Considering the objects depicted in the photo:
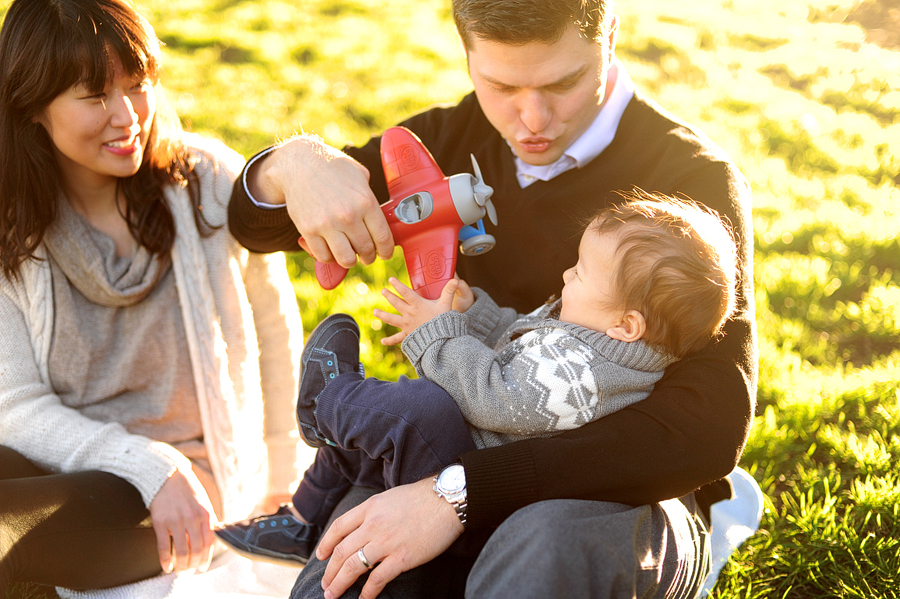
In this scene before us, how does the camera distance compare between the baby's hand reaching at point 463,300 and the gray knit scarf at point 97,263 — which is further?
the gray knit scarf at point 97,263

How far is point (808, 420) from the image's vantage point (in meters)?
2.34

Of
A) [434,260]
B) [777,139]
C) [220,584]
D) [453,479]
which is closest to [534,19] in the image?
[434,260]

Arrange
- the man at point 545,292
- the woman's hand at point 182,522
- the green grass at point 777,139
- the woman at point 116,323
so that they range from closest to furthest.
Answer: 1. the man at point 545,292
2. the woman at point 116,323
3. the woman's hand at point 182,522
4. the green grass at point 777,139

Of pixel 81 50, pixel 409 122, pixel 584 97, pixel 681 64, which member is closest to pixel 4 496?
pixel 81 50

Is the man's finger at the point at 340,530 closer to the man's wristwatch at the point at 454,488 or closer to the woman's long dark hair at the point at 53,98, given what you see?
the man's wristwatch at the point at 454,488

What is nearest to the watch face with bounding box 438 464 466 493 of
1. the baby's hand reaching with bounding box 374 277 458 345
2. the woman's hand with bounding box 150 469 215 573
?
the baby's hand reaching with bounding box 374 277 458 345

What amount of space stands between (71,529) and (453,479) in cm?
91

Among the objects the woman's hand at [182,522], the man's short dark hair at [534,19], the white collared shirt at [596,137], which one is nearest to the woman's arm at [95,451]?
the woman's hand at [182,522]

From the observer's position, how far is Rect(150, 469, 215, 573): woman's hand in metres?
1.78

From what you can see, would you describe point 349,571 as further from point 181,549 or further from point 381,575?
point 181,549

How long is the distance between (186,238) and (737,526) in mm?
1668

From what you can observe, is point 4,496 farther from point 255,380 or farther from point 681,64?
point 681,64

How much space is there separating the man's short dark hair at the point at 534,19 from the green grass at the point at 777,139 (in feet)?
3.12

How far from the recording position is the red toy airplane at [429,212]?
1.64 metres
